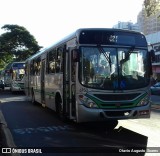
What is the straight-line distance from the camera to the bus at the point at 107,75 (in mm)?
10977

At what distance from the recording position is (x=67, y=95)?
1236 cm

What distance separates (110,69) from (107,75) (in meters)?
0.20

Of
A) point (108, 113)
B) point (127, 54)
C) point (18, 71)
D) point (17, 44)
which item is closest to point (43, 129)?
point (108, 113)

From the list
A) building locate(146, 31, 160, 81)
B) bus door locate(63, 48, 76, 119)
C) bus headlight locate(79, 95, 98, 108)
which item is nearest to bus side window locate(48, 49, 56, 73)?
bus door locate(63, 48, 76, 119)

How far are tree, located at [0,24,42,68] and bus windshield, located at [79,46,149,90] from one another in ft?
140

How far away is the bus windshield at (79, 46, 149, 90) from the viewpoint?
1108 cm

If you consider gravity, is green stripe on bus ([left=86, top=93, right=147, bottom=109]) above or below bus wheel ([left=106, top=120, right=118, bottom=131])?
above

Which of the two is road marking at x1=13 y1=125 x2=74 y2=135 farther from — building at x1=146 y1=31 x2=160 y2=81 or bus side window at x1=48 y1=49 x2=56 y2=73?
building at x1=146 y1=31 x2=160 y2=81

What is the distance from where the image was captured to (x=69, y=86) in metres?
12.0

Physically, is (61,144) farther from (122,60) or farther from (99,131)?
(122,60)

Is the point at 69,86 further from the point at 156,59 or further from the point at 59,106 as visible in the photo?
the point at 156,59

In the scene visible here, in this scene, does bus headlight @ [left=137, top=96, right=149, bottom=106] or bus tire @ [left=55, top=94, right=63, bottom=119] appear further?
bus tire @ [left=55, top=94, right=63, bottom=119]

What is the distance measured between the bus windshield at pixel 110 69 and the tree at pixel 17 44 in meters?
42.6

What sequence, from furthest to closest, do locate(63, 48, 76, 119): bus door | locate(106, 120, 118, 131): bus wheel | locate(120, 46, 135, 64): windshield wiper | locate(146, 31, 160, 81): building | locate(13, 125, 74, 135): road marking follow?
locate(146, 31, 160, 81): building
locate(106, 120, 118, 131): bus wheel
locate(13, 125, 74, 135): road marking
locate(63, 48, 76, 119): bus door
locate(120, 46, 135, 64): windshield wiper
